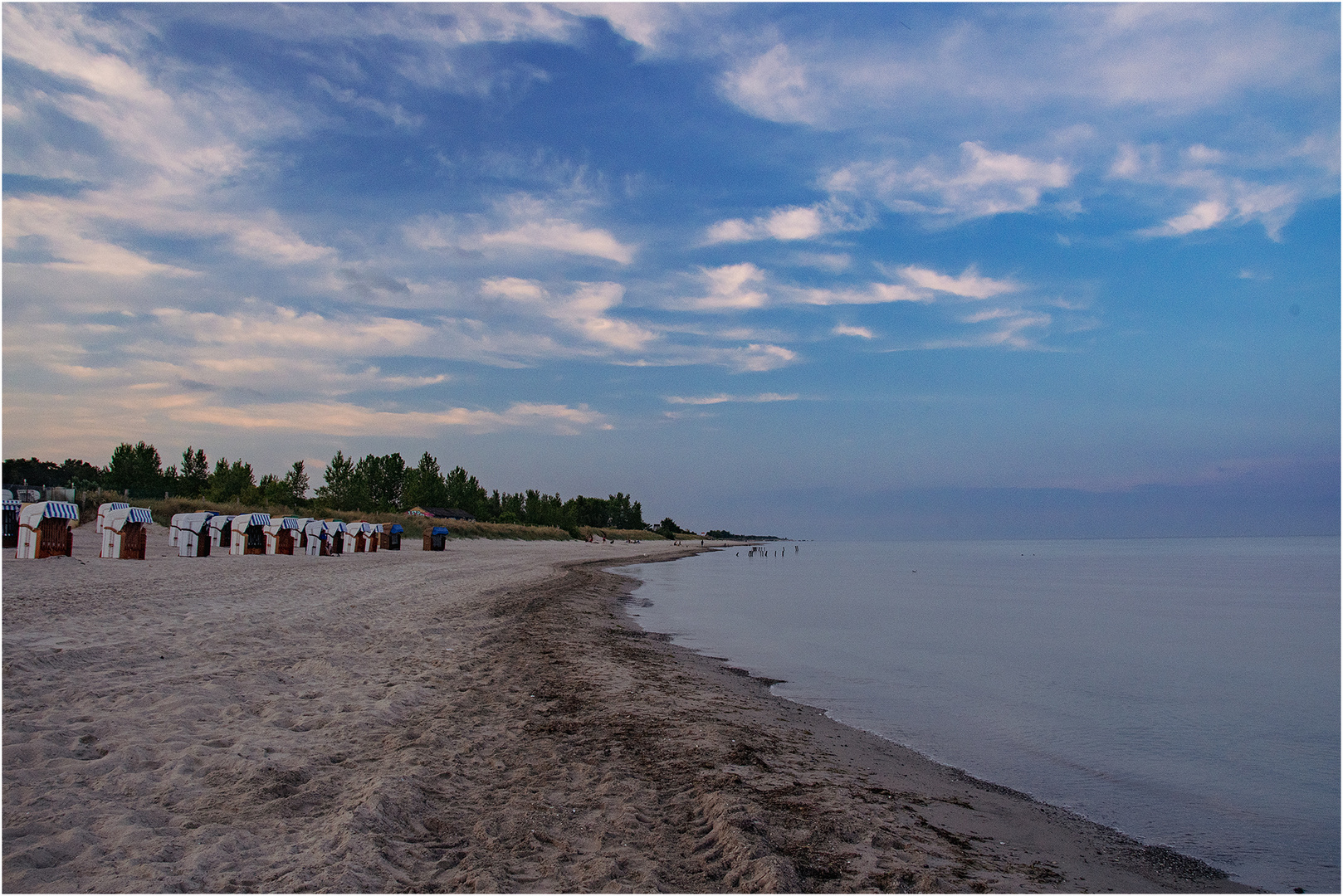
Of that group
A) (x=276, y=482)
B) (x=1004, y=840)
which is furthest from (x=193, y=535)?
(x=276, y=482)

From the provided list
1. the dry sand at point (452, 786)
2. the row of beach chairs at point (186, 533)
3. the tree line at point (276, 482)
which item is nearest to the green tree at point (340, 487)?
the tree line at point (276, 482)

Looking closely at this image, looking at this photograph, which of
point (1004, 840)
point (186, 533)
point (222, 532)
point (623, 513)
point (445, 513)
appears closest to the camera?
point (1004, 840)

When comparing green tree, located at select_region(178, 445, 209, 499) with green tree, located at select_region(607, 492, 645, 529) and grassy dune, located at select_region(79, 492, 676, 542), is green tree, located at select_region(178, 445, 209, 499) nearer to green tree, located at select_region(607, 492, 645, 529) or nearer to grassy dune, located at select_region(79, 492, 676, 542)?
grassy dune, located at select_region(79, 492, 676, 542)

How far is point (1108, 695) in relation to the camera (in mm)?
13297

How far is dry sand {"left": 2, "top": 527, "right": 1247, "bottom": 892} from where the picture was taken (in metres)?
4.51

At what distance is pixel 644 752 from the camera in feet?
23.6

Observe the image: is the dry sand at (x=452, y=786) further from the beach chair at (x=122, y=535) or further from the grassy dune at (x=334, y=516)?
the grassy dune at (x=334, y=516)

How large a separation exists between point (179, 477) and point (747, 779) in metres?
112

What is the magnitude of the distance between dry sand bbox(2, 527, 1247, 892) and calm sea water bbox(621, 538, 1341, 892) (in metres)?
1.15

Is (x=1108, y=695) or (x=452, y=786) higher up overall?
(x=452, y=786)

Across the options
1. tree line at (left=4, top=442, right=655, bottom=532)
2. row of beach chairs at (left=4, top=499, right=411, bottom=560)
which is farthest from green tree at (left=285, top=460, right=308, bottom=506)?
row of beach chairs at (left=4, top=499, right=411, bottom=560)

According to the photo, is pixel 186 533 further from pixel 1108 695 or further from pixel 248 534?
pixel 1108 695

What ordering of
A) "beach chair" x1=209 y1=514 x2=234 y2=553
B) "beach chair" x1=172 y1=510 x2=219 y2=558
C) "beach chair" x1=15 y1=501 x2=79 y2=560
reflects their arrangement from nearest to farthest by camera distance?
"beach chair" x1=15 y1=501 x2=79 y2=560, "beach chair" x1=172 y1=510 x2=219 y2=558, "beach chair" x1=209 y1=514 x2=234 y2=553

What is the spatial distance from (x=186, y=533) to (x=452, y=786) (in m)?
29.6
